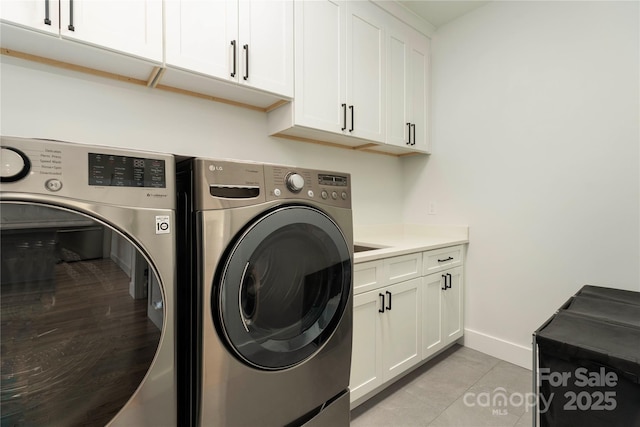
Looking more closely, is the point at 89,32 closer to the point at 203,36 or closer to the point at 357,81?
the point at 203,36

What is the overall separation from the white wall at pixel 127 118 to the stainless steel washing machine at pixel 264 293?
27.8 inches

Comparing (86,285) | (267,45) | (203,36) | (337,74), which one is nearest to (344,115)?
(337,74)

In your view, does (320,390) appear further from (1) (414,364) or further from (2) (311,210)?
(1) (414,364)

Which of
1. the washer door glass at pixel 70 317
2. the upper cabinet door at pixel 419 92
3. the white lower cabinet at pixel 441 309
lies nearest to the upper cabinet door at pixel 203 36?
the washer door glass at pixel 70 317

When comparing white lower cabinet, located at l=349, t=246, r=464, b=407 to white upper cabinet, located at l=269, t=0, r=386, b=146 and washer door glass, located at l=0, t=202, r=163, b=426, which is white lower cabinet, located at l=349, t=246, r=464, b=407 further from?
washer door glass, located at l=0, t=202, r=163, b=426

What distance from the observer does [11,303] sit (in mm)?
638

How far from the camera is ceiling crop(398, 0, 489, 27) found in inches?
89.2

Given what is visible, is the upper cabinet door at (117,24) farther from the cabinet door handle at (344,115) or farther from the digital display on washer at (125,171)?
the cabinet door handle at (344,115)

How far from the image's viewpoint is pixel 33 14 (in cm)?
104

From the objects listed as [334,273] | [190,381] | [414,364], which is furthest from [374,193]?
[190,381]

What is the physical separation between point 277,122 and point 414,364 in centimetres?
172

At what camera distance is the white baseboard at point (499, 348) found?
2.10 m

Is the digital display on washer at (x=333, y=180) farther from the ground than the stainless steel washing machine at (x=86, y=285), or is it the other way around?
the digital display on washer at (x=333, y=180)

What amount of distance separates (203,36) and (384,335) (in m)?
1.77
